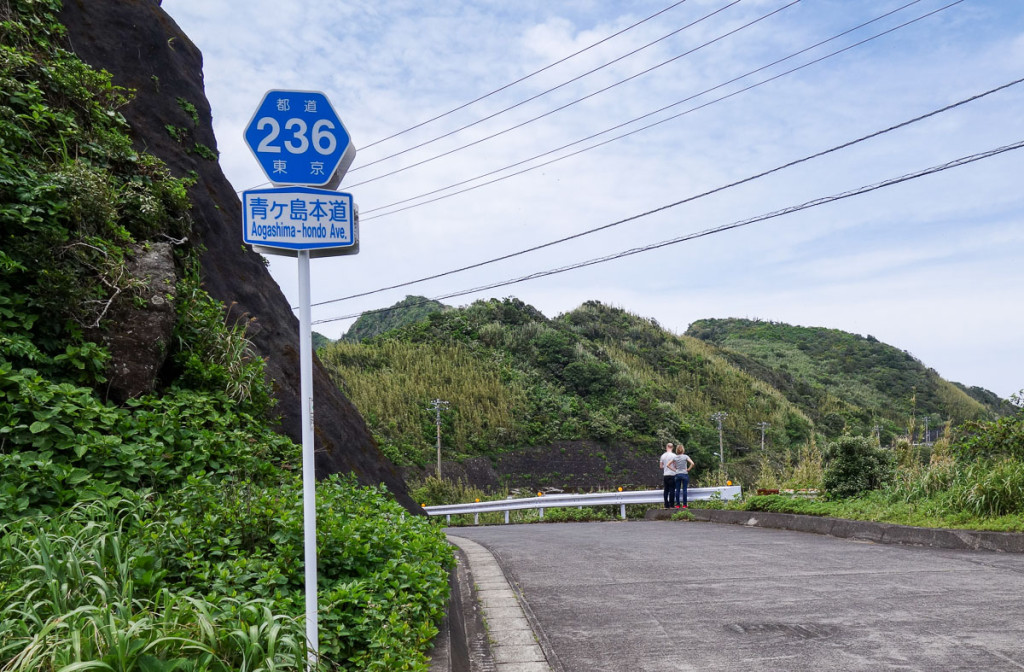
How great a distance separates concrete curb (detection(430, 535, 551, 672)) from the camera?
4574 mm

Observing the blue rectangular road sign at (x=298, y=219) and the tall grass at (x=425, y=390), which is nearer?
the blue rectangular road sign at (x=298, y=219)

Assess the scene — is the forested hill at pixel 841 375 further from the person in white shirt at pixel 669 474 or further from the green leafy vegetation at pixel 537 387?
the person in white shirt at pixel 669 474

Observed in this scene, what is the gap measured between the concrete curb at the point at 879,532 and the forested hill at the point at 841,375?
A: 4209 centimetres

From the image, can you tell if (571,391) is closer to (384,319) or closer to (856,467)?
(856,467)

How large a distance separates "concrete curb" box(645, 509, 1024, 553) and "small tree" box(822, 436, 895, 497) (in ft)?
3.58

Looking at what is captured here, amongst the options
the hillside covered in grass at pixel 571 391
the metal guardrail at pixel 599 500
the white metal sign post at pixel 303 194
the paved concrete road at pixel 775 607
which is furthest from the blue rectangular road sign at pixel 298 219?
the hillside covered in grass at pixel 571 391

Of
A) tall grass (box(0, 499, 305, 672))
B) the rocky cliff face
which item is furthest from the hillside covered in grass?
tall grass (box(0, 499, 305, 672))

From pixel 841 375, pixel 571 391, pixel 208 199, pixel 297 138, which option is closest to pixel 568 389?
pixel 571 391

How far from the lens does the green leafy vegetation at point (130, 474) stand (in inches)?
126

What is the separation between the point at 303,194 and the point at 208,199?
22.5ft

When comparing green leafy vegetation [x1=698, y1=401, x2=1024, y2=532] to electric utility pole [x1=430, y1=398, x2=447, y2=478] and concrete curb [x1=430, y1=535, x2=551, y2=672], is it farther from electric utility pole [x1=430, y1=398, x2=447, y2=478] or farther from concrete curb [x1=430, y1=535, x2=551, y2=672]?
electric utility pole [x1=430, y1=398, x2=447, y2=478]

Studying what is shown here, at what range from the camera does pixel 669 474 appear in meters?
16.8

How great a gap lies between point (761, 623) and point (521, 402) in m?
32.4

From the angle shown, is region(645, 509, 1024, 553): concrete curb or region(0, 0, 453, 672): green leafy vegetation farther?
region(645, 509, 1024, 553): concrete curb
